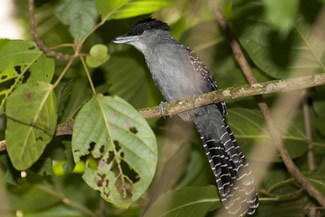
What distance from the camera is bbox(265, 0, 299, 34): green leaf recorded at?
93 centimetres

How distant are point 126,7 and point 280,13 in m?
1.28

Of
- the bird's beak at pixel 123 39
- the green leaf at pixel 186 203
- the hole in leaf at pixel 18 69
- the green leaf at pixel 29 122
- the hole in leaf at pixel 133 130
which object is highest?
the hole in leaf at pixel 18 69

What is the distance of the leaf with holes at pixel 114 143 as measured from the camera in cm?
211

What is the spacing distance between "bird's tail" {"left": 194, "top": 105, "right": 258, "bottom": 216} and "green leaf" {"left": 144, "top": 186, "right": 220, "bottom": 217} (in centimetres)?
11

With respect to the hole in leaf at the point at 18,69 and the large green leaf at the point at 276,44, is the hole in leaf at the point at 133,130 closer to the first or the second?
the hole in leaf at the point at 18,69

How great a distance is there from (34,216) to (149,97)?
159 centimetres

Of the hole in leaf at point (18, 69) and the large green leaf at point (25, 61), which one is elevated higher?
the large green leaf at point (25, 61)

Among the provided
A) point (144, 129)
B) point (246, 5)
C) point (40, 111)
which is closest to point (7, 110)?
point (40, 111)

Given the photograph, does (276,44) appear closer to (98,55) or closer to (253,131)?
(253,131)

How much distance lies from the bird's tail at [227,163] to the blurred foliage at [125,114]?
15cm

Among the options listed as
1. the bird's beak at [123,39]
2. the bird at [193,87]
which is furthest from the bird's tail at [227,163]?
the bird's beak at [123,39]

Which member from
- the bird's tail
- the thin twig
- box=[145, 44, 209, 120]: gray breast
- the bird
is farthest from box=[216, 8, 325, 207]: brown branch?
box=[145, 44, 209, 120]: gray breast

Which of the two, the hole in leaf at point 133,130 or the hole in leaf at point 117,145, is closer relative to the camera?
the hole in leaf at point 133,130

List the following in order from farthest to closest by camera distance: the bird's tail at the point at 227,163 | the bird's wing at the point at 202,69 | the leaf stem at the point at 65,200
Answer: the bird's wing at the point at 202,69 → the leaf stem at the point at 65,200 → the bird's tail at the point at 227,163
